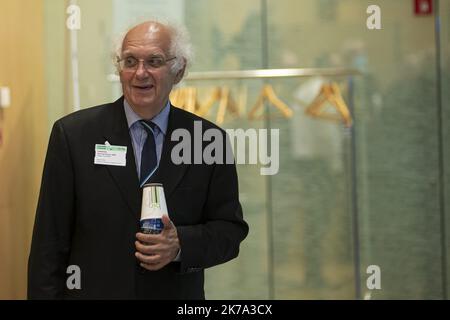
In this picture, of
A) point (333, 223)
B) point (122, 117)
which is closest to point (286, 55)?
point (333, 223)

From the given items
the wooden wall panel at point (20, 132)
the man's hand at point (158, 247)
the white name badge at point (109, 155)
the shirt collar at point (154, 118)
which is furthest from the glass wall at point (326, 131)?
the man's hand at point (158, 247)

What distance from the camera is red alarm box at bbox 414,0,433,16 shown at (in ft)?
12.2

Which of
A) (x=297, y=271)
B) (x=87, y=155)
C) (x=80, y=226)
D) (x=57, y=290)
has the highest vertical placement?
(x=87, y=155)

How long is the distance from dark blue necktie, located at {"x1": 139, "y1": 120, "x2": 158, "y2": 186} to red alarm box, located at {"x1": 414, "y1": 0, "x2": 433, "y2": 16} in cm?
218

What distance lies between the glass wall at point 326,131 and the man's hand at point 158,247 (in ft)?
5.97

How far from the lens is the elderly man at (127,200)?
2.07 metres

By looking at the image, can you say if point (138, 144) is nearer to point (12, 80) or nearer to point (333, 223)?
point (12, 80)

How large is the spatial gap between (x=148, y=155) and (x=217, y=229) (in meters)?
0.34

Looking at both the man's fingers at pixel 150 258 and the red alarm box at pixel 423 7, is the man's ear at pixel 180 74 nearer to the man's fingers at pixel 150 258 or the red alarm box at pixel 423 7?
the man's fingers at pixel 150 258

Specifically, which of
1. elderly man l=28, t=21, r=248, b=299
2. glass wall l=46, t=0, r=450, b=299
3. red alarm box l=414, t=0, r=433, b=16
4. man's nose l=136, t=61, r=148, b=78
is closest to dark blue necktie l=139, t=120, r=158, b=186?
elderly man l=28, t=21, r=248, b=299

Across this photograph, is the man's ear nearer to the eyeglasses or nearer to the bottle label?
the eyeglasses

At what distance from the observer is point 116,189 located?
2.09 meters

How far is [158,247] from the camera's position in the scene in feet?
6.42

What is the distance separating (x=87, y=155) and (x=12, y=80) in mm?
1348
